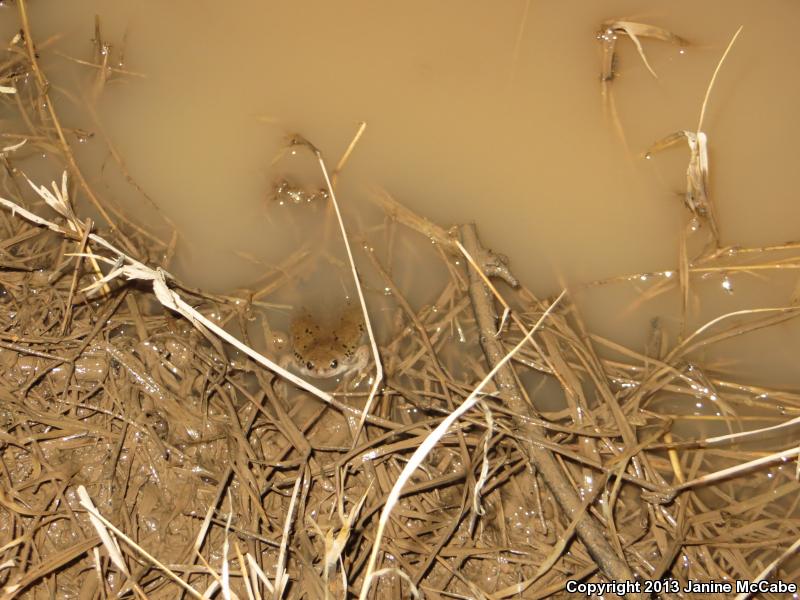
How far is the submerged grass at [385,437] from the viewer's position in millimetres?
2305

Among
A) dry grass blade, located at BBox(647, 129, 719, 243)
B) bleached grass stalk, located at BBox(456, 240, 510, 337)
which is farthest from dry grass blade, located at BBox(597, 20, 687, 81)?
bleached grass stalk, located at BBox(456, 240, 510, 337)

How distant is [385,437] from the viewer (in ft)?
7.77

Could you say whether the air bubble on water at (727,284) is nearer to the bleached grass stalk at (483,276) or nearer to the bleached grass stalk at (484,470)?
the bleached grass stalk at (483,276)

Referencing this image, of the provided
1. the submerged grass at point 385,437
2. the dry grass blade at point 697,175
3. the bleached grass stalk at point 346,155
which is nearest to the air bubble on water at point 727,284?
the submerged grass at point 385,437

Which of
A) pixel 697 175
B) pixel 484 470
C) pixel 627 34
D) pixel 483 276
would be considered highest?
pixel 627 34

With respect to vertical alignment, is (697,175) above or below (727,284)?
above

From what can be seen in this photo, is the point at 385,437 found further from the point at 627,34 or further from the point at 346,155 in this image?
the point at 627,34

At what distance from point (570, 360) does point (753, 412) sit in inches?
28.4

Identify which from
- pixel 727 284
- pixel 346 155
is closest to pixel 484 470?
pixel 727 284

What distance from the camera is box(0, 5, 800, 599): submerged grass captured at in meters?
2.30

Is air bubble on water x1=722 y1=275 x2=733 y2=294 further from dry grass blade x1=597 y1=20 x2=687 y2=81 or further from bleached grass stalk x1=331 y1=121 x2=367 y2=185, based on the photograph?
bleached grass stalk x1=331 y1=121 x2=367 y2=185

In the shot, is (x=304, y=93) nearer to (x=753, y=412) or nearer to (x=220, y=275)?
(x=220, y=275)

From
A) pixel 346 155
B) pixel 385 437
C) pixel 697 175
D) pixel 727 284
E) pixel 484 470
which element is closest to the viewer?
pixel 484 470

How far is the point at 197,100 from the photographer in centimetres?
299
